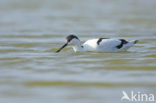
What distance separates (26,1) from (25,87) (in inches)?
674

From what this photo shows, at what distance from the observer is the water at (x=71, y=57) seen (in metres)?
8.77

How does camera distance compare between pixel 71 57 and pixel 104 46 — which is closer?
pixel 71 57

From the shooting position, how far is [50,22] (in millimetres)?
19906

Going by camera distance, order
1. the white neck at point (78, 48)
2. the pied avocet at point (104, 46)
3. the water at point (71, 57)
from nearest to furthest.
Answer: the water at point (71, 57)
the pied avocet at point (104, 46)
the white neck at point (78, 48)

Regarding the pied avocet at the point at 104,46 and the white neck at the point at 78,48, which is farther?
the white neck at the point at 78,48

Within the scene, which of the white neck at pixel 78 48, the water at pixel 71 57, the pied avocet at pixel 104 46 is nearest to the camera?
the water at pixel 71 57

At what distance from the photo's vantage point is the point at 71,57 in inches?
488

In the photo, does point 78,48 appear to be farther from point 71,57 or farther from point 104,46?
point 71,57

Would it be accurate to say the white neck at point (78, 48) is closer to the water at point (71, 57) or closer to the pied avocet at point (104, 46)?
the pied avocet at point (104, 46)

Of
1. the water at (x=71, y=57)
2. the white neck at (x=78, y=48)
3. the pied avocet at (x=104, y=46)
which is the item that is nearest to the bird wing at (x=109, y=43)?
the pied avocet at (x=104, y=46)

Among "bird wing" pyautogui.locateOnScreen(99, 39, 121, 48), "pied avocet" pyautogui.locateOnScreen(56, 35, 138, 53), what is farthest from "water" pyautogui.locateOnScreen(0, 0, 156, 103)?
"bird wing" pyautogui.locateOnScreen(99, 39, 121, 48)

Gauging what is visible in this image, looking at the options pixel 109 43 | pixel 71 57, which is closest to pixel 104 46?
pixel 109 43

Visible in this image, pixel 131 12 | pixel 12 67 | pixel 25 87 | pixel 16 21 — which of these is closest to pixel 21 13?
pixel 16 21

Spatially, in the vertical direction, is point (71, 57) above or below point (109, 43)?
below
